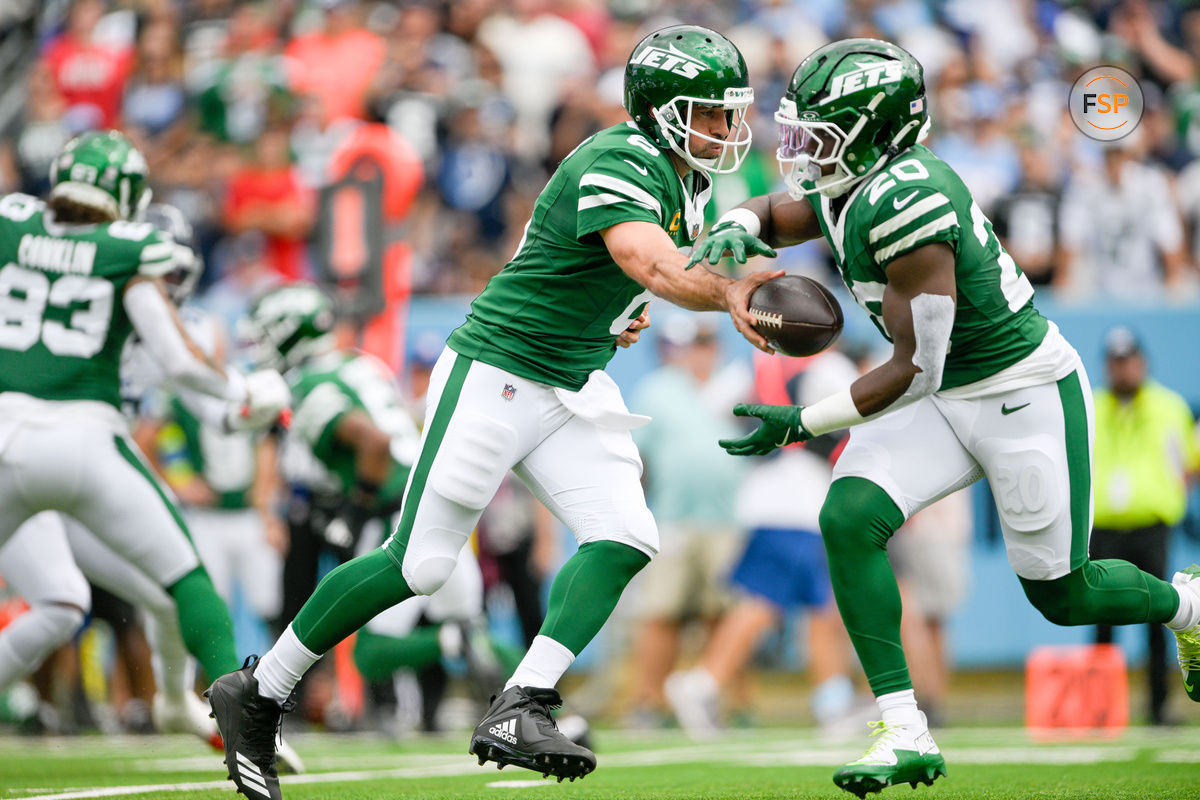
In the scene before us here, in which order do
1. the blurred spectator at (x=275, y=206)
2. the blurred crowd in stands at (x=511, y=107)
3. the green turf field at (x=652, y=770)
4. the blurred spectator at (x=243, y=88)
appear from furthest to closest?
1. the blurred spectator at (x=243, y=88)
2. the blurred spectator at (x=275, y=206)
3. the blurred crowd in stands at (x=511, y=107)
4. the green turf field at (x=652, y=770)

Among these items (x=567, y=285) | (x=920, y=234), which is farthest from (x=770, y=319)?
(x=567, y=285)

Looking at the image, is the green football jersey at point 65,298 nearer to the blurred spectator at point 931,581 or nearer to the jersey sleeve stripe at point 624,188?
the jersey sleeve stripe at point 624,188

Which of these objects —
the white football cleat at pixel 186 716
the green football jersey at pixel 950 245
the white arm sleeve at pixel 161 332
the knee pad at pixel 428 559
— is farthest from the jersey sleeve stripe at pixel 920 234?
the white football cleat at pixel 186 716

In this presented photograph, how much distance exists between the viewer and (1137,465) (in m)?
7.88

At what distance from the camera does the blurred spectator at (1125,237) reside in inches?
368

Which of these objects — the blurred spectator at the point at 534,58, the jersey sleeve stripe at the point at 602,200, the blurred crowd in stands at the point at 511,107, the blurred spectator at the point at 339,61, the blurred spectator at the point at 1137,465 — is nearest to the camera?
the jersey sleeve stripe at the point at 602,200

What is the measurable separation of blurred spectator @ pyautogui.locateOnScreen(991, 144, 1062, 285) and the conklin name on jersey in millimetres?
5687

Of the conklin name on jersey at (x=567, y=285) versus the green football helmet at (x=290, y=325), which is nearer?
the conklin name on jersey at (x=567, y=285)

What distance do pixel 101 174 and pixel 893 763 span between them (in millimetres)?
3133

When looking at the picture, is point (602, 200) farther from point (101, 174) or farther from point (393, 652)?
point (393, 652)

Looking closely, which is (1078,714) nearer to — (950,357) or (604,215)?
(950,357)

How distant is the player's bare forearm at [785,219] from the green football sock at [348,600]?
139cm

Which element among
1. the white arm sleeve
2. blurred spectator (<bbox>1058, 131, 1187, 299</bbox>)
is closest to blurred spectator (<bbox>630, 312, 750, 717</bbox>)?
blurred spectator (<bbox>1058, 131, 1187, 299</bbox>)

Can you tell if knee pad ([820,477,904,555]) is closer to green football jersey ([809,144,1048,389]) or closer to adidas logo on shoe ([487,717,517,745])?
green football jersey ([809,144,1048,389])
